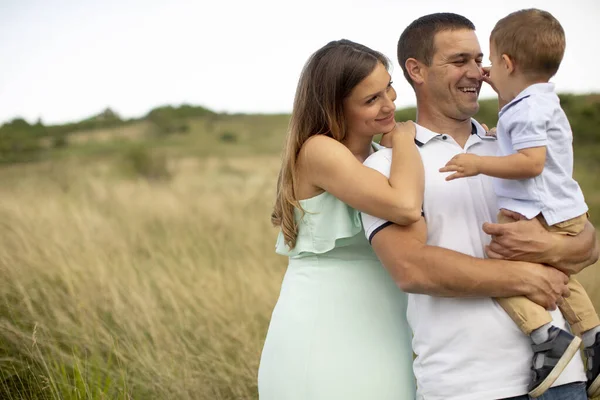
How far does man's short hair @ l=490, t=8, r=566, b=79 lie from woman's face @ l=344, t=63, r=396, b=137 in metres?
0.47

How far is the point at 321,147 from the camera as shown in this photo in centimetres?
278

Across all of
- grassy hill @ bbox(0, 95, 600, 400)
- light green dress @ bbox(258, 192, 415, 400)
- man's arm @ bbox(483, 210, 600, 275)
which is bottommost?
grassy hill @ bbox(0, 95, 600, 400)

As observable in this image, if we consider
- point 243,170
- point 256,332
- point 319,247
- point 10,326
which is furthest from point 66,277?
point 243,170

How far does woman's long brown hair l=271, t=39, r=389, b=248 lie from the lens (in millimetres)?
2889

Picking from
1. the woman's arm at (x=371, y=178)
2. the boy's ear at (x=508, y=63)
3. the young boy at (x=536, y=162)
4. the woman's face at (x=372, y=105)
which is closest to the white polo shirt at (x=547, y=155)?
the young boy at (x=536, y=162)

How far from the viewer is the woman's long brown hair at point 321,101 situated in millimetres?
2889

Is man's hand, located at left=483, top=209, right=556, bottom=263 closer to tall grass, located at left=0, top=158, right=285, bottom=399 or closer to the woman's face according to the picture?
the woman's face

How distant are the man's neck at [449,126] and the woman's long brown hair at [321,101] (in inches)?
11.3

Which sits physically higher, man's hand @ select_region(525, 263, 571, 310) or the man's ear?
the man's ear

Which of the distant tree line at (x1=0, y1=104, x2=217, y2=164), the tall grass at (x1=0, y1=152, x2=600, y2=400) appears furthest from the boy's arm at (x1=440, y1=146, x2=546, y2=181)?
the distant tree line at (x1=0, y1=104, x2=217, y2=164)

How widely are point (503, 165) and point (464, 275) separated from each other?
1.38ft

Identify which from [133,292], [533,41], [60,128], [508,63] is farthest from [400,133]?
[60,128]

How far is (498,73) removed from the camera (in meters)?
2.81

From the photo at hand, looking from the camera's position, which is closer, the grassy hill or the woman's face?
the woman's face
